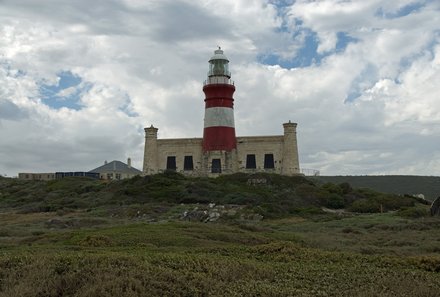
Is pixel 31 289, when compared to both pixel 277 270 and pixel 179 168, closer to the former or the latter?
pixel 277 270

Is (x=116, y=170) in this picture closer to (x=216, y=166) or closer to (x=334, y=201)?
(x=216, y=166)

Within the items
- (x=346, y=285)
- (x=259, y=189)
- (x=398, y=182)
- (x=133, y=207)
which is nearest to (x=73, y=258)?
(x=346, y=285)

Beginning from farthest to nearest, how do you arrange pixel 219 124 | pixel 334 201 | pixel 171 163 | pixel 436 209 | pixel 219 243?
pixel 171 163
pixel 219 124
pixel 334 201
pixel 436 209
pixel 219 243

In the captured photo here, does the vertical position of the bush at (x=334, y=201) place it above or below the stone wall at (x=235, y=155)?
below

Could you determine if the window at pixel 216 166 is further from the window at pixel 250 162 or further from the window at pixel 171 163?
the window at pixel 171 163

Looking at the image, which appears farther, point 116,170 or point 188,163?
point 116,170

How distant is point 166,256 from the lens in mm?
11742

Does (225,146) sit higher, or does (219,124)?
(219,124)

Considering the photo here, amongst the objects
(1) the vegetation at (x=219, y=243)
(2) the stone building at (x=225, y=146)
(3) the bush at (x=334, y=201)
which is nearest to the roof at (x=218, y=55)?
(2) the stone building at (x=225, y=146)

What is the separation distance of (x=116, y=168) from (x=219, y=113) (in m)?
20.0

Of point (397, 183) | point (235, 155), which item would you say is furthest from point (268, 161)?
point (397, 183)

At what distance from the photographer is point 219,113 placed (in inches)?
1950

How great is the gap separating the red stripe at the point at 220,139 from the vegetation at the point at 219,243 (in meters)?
5.44

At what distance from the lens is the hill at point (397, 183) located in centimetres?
6881
